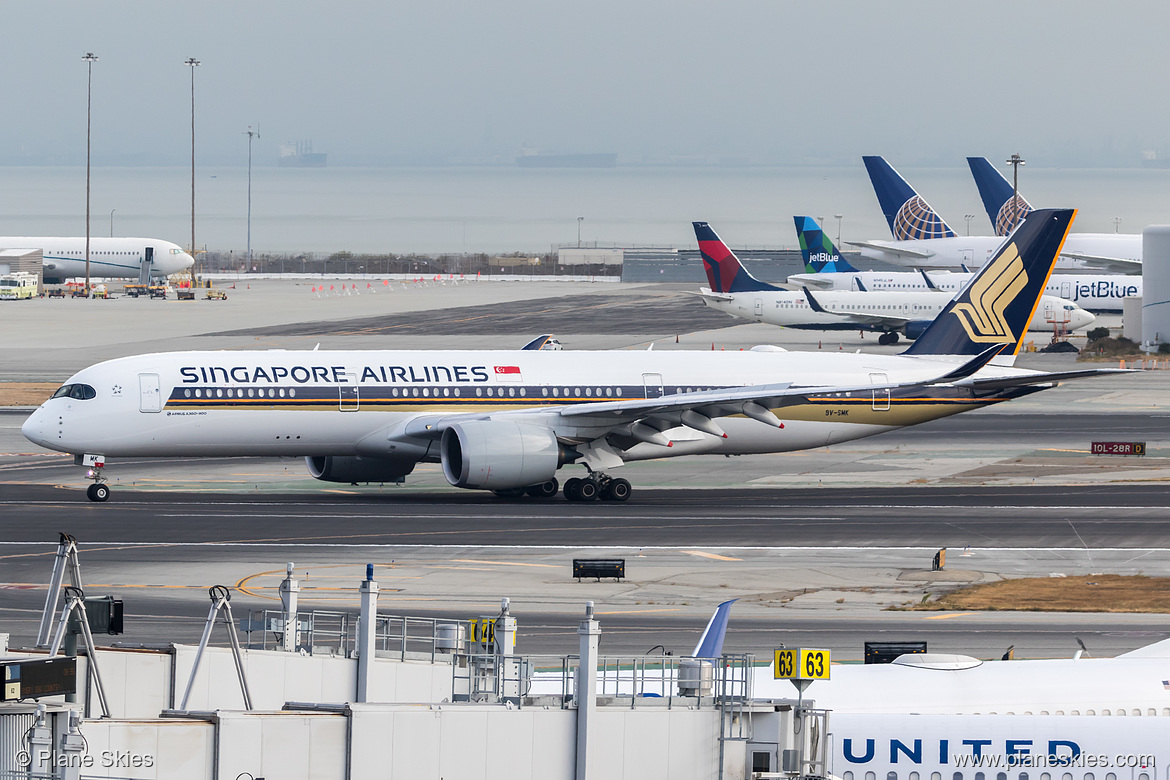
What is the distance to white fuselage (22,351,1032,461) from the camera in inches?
1991

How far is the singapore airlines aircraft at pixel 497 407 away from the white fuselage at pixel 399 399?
0.05m

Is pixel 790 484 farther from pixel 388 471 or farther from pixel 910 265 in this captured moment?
pixel 910 265

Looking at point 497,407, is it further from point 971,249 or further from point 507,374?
point 971,249

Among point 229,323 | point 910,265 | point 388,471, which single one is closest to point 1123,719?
point 388,471

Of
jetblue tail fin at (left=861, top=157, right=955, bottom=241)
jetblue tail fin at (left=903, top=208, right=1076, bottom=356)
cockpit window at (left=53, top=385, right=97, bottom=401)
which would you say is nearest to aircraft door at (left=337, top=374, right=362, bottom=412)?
cockpit window at (left=53, top=385, right=97, bottom=401)

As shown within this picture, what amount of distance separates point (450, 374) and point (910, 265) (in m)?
118

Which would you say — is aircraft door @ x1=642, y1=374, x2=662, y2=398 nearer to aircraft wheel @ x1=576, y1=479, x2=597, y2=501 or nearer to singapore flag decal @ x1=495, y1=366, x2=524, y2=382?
aircraft wheel @ x1=576, y1=479, x2=597, y2=501

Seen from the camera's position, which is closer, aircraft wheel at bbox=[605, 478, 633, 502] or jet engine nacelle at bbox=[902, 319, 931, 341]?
aircraft wheel at bbox=[605, 478, 633, 502]

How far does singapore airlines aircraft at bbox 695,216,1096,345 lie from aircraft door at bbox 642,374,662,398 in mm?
62843

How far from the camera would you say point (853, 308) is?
121 m

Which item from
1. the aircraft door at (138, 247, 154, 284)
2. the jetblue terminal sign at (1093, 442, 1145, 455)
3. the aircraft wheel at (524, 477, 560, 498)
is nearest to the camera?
the aircraft wheel at (524, 477, 560, 498)

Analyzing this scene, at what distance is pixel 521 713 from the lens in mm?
15273

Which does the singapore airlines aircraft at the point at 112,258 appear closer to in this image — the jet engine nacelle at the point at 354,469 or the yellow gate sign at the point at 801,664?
the jet engine nacelle at the point at 354,469

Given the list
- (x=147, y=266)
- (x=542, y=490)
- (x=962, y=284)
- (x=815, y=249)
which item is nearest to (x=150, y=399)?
(x=542, y=490)
